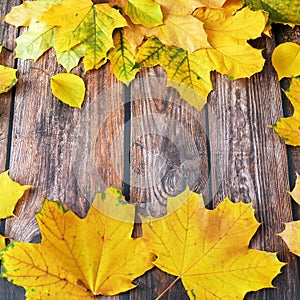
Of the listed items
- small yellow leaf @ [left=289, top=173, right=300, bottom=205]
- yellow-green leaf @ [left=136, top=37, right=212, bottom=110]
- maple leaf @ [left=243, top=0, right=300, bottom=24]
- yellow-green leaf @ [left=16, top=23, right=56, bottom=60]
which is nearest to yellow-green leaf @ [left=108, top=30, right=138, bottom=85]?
yellow-green leaf @ [left=136, top=37, right=212, bottom=110]

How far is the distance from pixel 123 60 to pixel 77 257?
45 cm

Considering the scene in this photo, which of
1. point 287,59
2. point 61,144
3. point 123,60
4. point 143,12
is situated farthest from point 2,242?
point 287,59

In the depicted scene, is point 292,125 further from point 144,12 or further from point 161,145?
point 144,12

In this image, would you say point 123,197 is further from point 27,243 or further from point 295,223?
point 295,223

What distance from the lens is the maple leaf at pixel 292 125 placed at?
1.09 metres

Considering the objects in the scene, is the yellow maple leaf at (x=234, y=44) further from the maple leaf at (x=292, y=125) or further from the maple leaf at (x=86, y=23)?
the maple leaf at (x=86, y=23)

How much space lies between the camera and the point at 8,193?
3.46ft

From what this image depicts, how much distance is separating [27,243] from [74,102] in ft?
1.08

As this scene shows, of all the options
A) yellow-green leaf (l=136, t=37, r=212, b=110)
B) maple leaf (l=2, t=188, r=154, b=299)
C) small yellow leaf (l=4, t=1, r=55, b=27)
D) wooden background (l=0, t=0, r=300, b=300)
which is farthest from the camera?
small yellow leaf (l=4, t=1, r=55, b=27)

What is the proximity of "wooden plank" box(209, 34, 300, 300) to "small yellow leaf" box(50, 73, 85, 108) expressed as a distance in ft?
0.93

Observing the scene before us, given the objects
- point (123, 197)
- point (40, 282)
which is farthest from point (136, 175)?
point (40, 282)

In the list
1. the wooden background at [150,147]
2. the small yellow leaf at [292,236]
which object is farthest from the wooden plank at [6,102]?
the small yellow leaf at [292,236]

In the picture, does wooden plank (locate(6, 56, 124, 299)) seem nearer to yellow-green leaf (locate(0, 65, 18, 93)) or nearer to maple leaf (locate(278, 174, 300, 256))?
yellow-green leaf (locate(0, 65, 18, 93))

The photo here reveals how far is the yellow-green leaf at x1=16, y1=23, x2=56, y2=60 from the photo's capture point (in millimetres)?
1216
